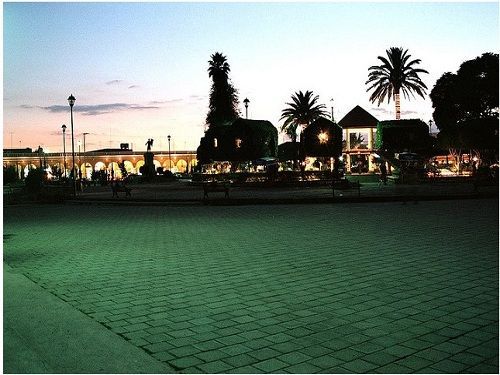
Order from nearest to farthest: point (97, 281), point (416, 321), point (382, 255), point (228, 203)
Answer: point (416, 321) → point (97, 281) → point (382, 255) → point (228, 203)

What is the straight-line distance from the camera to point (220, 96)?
80000mm

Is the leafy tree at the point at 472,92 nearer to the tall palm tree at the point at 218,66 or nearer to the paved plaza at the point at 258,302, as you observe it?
the tall palm tree at the point at 218,66

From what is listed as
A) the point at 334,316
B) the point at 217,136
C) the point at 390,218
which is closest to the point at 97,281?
the point at 334,316

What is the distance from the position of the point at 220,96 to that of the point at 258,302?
75.2 m

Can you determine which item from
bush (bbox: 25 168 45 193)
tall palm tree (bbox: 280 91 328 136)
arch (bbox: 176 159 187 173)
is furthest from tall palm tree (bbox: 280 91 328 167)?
arch (bbox: 176 159 187 173)

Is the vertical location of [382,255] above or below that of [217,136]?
below

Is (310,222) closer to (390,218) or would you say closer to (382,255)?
(390,218)

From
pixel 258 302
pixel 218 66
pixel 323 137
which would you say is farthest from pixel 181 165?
pixel 258 302

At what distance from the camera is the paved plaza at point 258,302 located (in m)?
4.53

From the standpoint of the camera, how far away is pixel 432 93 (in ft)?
199

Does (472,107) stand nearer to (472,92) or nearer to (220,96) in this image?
(472,92)

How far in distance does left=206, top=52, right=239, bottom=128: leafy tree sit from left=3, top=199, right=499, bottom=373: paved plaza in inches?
2635

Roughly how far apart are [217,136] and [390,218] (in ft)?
188

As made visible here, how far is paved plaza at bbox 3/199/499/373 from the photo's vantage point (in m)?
4.53
